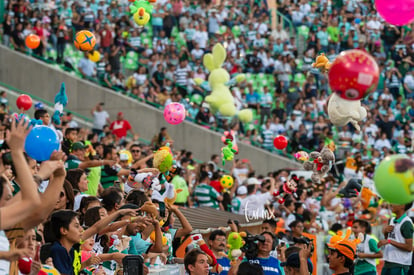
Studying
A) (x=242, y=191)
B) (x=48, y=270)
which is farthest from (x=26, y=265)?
(x=242, y=191)

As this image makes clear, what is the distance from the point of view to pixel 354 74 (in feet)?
21.7

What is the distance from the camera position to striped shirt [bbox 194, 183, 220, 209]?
14.6 meters

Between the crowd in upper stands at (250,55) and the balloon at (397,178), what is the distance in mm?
13802

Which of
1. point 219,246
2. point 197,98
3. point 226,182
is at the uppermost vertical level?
point 197,98

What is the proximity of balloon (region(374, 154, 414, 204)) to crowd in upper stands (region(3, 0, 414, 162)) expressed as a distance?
45.3ft

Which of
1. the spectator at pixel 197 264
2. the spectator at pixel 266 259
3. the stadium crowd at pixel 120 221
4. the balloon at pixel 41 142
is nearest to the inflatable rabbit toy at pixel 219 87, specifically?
the stadium crowd at pixel 120 221

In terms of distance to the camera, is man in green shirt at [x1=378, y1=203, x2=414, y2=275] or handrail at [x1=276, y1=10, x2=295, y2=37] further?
handrail at [x1=276, y1=10, x2=295, y2=37]

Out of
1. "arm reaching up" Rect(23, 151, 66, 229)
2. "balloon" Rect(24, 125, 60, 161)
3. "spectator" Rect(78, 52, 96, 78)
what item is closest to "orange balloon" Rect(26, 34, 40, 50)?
"spectator" Rect(78, 52, 96, 78)

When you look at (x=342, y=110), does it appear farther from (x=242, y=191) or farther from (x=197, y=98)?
(x=197, y=98)

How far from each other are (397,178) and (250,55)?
1801 cm

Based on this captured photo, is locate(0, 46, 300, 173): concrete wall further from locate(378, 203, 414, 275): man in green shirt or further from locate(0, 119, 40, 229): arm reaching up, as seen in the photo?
locate(0, 119, 40, 229): arm reaching up

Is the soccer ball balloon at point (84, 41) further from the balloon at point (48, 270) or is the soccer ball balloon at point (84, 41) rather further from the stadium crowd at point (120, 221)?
the balloon at point (48, 270)

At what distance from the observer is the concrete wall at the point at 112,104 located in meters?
20.2

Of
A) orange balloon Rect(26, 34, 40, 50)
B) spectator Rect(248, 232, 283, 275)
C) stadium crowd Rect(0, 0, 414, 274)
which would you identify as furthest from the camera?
orange balloon Rect(26, 34, 40, 50)
